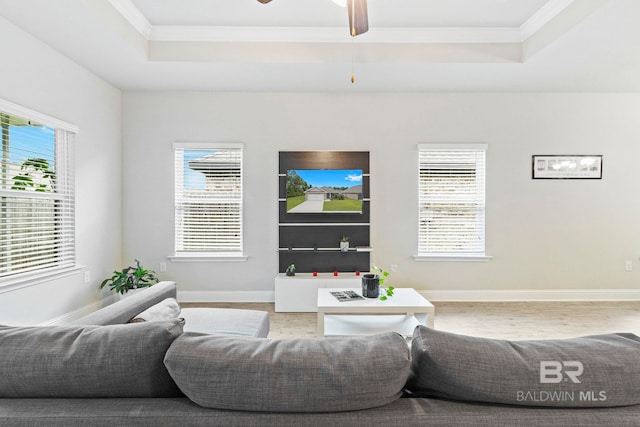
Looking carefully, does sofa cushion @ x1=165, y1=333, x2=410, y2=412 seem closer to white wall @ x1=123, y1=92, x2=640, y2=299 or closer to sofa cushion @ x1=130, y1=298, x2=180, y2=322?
sofa cushion @ x1=130, y1=298, x2=180, y2=322

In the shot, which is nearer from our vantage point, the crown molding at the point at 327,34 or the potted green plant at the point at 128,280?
the crown molding at the point at 327,34

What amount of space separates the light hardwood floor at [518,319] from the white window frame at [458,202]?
61 centimetres

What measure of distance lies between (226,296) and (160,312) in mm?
2833

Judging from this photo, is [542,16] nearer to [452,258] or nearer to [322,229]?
[452,258]

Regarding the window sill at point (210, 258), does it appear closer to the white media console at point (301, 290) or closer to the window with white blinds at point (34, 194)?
the white media console at point (301, 290)

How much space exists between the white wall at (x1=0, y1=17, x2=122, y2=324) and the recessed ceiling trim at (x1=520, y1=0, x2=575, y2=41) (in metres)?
4.51

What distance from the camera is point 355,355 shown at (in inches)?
39.3

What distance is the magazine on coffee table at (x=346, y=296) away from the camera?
3.46 m

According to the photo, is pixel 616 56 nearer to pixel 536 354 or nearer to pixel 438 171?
pixel 438 171

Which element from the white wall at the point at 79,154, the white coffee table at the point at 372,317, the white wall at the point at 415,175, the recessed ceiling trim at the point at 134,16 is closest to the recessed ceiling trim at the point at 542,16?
the white wall at the point at 415,175

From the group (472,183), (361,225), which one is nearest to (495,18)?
(472,183)

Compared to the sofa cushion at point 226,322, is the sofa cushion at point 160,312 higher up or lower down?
higher up

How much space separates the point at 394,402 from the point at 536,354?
0.39 metres

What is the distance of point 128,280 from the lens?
459 centimetres
